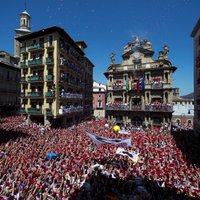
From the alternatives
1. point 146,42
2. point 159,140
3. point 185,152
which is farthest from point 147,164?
point 146,42

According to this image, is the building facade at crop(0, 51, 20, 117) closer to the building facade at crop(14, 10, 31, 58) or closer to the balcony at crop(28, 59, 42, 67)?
the balcony at crop(28, 59, 42, 67)

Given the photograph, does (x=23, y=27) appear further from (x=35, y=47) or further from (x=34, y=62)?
(x=34, y=62)

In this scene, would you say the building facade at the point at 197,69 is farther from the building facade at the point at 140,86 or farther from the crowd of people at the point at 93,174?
the crowd of people at the point at 93,174

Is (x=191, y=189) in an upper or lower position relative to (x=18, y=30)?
lower

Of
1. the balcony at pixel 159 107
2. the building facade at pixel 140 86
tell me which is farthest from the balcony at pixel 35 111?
the balcony at pixel 159 107

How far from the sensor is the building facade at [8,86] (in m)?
36.6

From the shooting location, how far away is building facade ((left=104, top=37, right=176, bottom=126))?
31.0 metres

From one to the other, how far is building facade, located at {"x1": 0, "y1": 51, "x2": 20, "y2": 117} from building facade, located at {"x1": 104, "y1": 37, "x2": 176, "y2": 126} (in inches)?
958

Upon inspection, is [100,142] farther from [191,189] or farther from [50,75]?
[50,75]

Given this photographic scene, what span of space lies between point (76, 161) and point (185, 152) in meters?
11.6

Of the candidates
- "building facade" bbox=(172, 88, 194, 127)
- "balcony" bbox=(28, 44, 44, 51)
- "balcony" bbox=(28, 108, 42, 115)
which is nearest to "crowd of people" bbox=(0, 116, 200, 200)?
"balcony" bbox=(28, 108, 42, 115)

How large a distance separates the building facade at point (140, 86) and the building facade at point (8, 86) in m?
24.3

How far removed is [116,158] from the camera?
15.2 metres

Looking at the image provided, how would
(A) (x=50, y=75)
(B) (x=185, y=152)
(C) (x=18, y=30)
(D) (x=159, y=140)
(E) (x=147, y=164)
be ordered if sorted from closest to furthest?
1. (E) (x=147, y=164)
2. (B) (x=185, y=152)
3. (D) (x=159, y=140)
4. (A) (x=50, y=75)
5. (C) (x=18, y=30)
